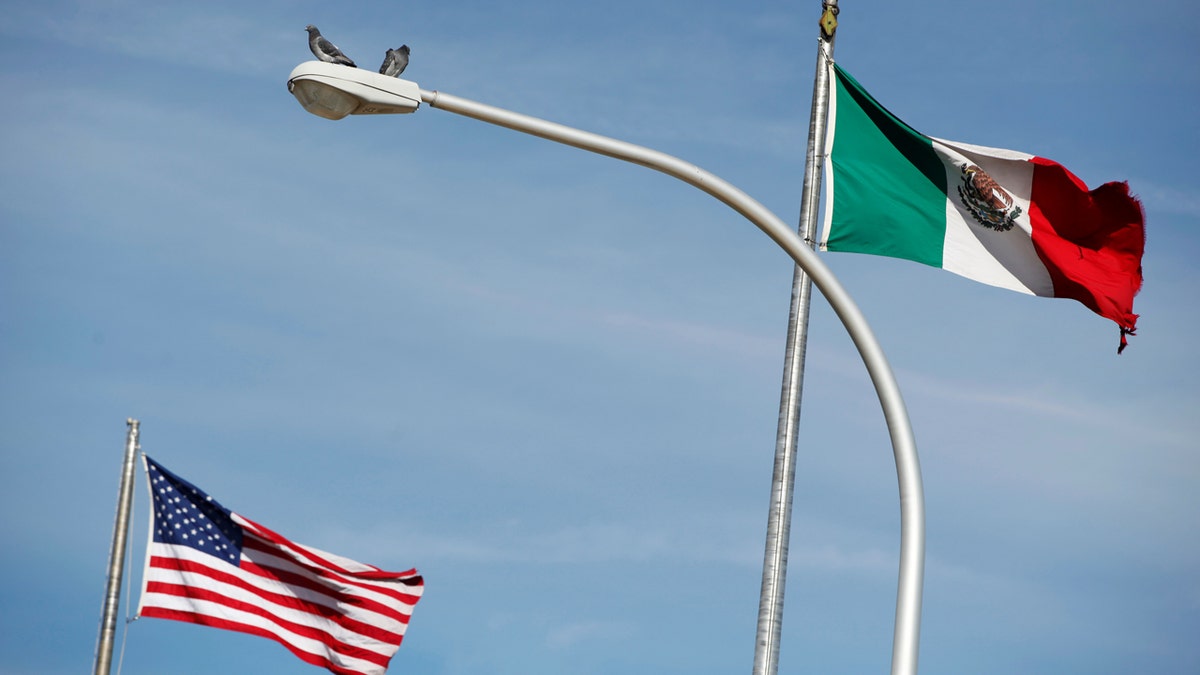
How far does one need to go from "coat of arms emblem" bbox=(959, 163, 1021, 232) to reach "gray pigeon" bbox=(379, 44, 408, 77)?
7153mm

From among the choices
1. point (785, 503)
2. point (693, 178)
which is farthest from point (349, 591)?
point (693, 178)

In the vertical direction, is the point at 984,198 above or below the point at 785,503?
above

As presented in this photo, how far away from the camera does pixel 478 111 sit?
31.2 ft

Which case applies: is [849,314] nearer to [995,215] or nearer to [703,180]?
[703,180]

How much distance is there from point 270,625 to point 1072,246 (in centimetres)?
866

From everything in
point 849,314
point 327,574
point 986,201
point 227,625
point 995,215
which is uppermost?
point 986,201

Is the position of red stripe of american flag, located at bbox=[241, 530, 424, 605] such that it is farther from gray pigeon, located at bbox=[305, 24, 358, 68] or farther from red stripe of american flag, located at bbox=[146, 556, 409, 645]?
gray pigeon, located at bbox=[305, 24, 358, 68]

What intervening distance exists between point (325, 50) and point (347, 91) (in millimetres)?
525

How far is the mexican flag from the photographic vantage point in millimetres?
14484

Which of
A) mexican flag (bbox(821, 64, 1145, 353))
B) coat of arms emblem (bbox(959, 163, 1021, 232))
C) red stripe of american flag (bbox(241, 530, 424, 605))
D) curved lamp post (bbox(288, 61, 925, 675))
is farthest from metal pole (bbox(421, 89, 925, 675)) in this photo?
red stripe of american flag (bbox(241, 530, 424, 605))

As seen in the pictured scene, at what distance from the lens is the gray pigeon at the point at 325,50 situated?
962 centimetres

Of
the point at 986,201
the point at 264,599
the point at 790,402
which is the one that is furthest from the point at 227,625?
the point at 986,201

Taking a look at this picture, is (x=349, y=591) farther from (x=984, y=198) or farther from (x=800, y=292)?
(x=984, y=198)

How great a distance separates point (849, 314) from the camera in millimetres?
9312
